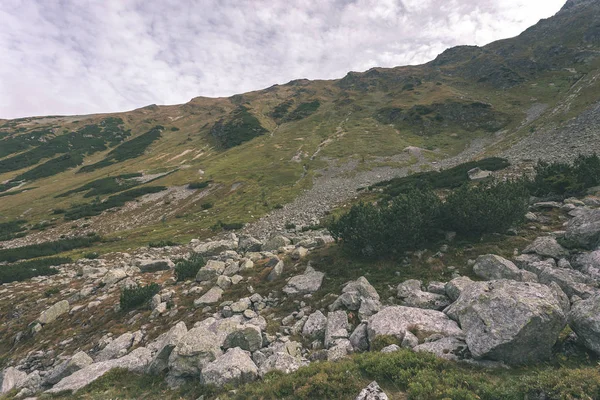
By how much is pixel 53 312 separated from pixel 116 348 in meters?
8.41

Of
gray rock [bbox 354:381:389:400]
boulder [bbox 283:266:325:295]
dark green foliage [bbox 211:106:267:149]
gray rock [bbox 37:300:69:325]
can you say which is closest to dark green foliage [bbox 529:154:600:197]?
boulder [bbox 283:266:325:295]

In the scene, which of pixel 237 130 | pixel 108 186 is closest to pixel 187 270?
pixel 108 186

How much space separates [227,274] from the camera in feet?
60.0

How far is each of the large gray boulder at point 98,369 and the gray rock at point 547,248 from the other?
1825 cm

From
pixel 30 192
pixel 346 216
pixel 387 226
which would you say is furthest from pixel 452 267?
pixel 30 192

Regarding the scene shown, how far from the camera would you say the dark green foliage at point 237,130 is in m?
134

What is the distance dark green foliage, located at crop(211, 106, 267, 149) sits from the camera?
134m

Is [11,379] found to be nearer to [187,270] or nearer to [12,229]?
[187,270]

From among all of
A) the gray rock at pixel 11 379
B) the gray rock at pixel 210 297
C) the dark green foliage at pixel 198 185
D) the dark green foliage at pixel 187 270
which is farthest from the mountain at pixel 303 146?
the gray rock at pixel 11 379

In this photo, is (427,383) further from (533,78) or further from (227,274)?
(533,78)

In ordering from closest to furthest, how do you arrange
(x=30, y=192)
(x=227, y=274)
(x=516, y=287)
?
1. (x=516, y=287)
2. (x=227, y=274)
3. (x=30, y=192)

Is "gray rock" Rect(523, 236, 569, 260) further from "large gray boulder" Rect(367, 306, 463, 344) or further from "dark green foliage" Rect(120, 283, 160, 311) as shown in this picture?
"dark green foliage" Rect(120, 283, 160, 311)

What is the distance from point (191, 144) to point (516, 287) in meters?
153

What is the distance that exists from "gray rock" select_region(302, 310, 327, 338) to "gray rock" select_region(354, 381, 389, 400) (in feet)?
13.9
